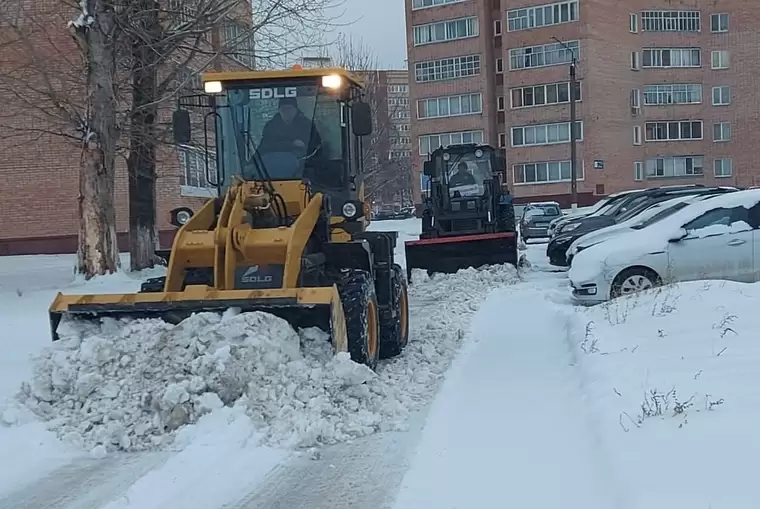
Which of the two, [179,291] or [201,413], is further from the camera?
[179,291]

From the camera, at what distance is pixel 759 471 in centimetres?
516

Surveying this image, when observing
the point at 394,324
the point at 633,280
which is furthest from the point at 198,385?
the point at 633,280

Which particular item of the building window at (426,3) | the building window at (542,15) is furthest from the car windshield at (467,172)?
the building window at (426,3)

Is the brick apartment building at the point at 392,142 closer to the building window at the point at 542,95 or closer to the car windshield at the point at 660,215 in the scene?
the building window at the point at 542,95

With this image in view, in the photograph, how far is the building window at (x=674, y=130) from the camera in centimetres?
5991

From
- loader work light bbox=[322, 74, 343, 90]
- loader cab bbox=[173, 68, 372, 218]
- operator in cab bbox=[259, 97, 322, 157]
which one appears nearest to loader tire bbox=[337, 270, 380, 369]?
loader cab bbox=[173, 68, 372, 218]

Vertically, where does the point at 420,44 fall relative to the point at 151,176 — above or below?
above

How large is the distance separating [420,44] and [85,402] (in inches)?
2312

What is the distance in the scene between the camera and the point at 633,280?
43.8 feet

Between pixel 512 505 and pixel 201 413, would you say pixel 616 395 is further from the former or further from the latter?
pixel 201 413

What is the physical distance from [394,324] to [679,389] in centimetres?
359

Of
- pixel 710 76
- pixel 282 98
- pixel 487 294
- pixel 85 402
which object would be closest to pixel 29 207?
pixel 487 294

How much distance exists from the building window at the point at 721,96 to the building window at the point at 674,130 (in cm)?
183

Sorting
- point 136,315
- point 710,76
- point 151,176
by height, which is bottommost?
point 136,315
